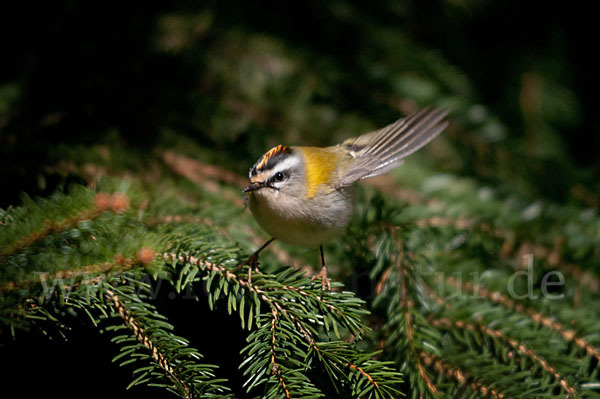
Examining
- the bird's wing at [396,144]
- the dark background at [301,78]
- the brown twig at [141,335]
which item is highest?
the dark background at [301,78]

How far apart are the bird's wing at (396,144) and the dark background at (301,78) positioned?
539 millimetres

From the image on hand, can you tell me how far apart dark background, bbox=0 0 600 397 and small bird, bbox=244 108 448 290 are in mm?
479

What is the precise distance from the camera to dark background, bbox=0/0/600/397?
1.99m

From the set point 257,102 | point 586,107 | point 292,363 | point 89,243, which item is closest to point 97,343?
point 89,243

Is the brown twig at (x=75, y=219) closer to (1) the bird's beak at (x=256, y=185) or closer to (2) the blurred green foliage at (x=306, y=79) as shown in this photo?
(1) the bird's beak at (x=256, y=185)

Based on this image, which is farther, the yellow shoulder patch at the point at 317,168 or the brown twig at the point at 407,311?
the yellow shoulder patch at the point at 317,168

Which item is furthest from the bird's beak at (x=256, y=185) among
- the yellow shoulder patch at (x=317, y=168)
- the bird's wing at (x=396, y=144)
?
the bird's wing at (x=396, y=144)

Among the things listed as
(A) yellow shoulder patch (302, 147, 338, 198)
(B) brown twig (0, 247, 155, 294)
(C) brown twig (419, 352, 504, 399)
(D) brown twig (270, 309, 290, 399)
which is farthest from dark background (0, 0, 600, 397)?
(C) brown twig (419, 352, 504, 399)

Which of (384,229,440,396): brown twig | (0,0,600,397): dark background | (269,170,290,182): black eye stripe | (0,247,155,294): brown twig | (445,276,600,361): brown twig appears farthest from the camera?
(0,0,600,397): dark background

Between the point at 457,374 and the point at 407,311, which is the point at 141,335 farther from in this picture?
the point at 457,374

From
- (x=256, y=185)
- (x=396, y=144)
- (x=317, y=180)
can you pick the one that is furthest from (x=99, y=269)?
(x=396, y=144)

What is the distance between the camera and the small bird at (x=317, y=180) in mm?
1429

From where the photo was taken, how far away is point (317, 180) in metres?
1.60

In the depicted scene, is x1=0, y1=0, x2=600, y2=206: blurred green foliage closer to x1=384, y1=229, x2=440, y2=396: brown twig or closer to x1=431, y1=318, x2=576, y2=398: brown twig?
x1=384, y1=229, x2=440, y2=396: brown twig
